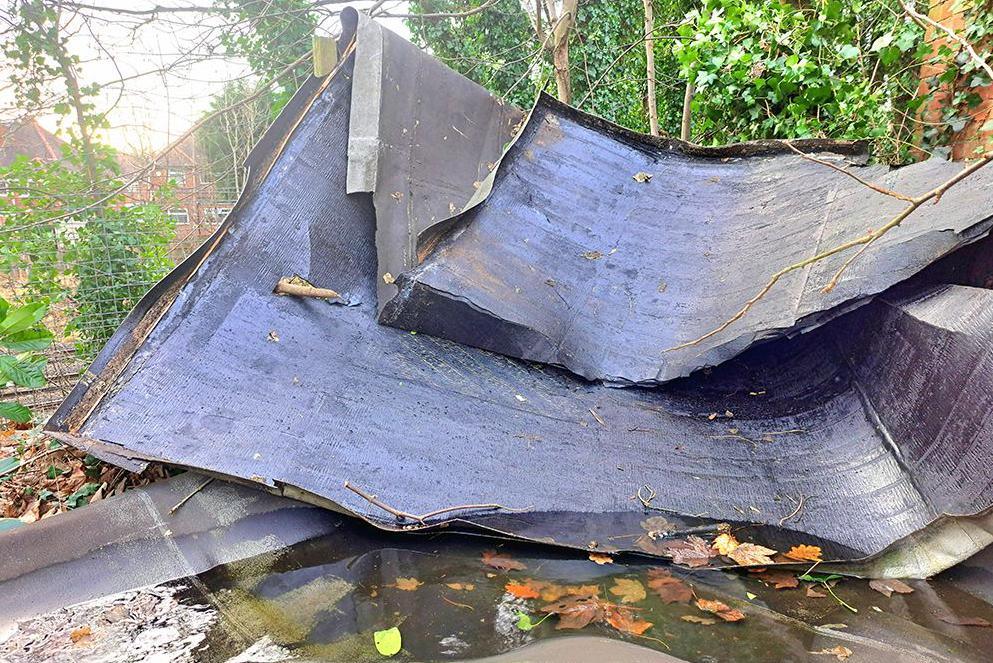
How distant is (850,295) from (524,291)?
121cm

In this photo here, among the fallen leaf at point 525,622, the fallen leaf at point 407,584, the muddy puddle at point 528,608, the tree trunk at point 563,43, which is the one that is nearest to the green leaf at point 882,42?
the tree trunk at point 563,43

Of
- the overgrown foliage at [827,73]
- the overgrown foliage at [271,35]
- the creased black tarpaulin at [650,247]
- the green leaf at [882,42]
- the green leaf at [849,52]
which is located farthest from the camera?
the overgrown foliage at [271,35]

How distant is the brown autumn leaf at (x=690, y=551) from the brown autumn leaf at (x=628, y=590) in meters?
0.15

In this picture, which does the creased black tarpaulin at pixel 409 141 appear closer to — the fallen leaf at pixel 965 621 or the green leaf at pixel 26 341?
the green leaf at pixel 26 341

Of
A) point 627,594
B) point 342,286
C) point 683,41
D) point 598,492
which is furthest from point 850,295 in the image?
point 683,41

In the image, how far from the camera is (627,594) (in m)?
1.48

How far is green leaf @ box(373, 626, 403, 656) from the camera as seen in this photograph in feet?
4.18

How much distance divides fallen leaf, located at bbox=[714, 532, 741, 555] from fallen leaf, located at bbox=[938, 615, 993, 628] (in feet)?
1.62

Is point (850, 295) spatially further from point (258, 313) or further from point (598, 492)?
point (258, 313)

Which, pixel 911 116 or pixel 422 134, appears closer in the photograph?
pixel 422 134

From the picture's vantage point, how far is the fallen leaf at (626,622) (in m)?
1.33

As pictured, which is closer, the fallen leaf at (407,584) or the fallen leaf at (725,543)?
the fallen leaf at (407,584)

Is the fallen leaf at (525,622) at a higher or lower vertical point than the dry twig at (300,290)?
lower

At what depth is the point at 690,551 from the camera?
1.63 meters
